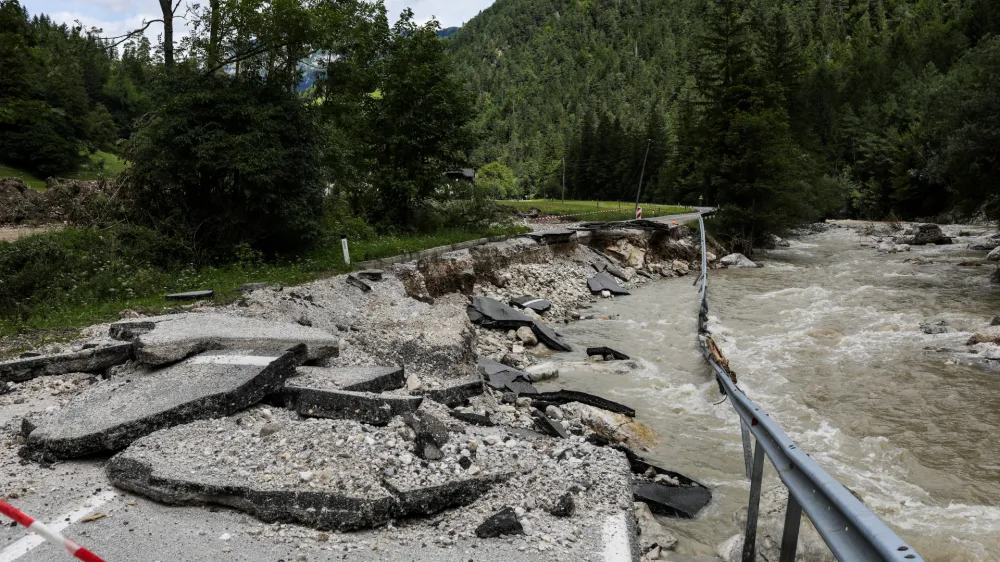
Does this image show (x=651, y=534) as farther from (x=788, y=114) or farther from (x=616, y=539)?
(x=788, y=114)

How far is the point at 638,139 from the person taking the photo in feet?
240

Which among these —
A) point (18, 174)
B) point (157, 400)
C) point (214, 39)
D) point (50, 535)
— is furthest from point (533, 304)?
point (18, 174)

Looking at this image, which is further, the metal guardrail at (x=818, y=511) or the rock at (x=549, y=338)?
the rock at (x=549, y=338)

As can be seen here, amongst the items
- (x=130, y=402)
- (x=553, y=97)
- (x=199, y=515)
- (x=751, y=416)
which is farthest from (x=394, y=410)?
(x=553, y=97)

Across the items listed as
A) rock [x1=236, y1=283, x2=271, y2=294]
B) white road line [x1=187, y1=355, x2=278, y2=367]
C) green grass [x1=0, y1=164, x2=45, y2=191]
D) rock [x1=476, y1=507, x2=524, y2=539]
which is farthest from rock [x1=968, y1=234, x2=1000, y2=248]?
green grass [x1=0, y1=164, x2=45, y2=191]

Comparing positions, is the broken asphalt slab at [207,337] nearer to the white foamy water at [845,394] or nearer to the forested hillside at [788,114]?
the white foamy water at [845,394]

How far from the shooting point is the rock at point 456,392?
6824 mm

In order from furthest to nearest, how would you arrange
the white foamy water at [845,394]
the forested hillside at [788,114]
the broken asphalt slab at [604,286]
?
the forested hillside at [788,114]
the broken asphalt slab at [604,286]
the white foamy water at [845,394]

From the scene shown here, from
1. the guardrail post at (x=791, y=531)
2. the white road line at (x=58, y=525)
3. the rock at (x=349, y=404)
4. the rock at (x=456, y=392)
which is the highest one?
the guardrail post at (x=791, y=531)

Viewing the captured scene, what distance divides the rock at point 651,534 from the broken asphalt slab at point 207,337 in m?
3.88

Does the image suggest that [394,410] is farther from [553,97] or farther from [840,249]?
[553,97]

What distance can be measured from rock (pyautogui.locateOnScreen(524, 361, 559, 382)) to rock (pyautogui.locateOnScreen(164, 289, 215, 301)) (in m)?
5.63

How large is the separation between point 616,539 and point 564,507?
0.44 metres

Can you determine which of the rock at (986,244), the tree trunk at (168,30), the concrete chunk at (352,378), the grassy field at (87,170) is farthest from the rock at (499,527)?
the grassy field at (87,170)
